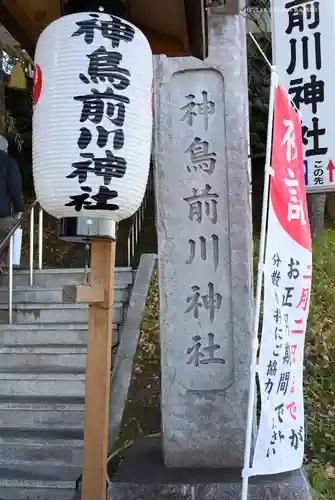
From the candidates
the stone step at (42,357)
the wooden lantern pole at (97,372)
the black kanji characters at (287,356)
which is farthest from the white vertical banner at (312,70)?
the stone step at (42,357)

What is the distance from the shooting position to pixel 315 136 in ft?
18.2

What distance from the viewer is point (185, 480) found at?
13.6 ft

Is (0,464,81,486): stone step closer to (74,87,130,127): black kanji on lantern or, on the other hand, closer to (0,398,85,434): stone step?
(0,398,85,434): stone step

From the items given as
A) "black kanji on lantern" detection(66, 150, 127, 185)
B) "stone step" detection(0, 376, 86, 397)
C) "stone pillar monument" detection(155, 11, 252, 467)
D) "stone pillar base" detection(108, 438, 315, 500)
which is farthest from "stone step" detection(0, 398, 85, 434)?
"black kanji on lantern" detection(66, 150, 127, 185)

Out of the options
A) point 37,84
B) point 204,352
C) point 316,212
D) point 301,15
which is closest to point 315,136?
point 301,15

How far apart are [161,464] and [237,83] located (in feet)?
10.8

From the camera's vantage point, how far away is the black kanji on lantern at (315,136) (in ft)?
18.2

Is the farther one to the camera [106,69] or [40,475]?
[40,475]

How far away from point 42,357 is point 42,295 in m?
1.14

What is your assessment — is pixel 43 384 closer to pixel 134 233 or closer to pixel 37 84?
pixel 37 84

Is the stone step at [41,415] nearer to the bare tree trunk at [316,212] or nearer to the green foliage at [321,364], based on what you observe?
the green foliage at [321,364]

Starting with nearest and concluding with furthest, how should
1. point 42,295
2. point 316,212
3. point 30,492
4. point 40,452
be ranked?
point 30,492, point 40,452, point 42,295, point 316,212

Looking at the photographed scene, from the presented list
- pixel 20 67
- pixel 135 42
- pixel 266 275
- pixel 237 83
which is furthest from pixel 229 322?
pixel 20 67

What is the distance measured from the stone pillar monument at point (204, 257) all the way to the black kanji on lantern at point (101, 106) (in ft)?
4.69
